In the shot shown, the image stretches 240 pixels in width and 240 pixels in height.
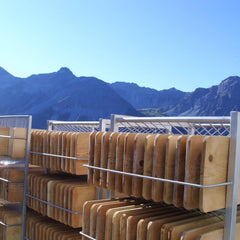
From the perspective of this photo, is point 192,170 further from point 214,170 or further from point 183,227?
point 183,227

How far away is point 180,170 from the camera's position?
219cm

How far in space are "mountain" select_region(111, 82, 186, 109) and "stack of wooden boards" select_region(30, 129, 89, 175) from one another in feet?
214

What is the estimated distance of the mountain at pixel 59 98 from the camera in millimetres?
54719

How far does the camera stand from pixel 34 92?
59844 mm

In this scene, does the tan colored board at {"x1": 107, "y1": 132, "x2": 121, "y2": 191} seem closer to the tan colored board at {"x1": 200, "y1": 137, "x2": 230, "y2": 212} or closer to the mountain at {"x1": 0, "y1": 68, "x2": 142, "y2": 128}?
the tan colored board at {"x1": 200, "y1": 137, "x2": 230, "y2": 212}

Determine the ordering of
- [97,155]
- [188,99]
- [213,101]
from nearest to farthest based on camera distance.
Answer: [97,155] < [213,101] < [188,99]

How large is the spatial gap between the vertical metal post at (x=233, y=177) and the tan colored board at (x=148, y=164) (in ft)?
1.92

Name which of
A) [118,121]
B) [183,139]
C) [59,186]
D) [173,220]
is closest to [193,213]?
[173,220]

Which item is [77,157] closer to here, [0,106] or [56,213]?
[56,213]

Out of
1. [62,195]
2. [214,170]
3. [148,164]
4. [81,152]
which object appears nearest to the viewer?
[214,170]

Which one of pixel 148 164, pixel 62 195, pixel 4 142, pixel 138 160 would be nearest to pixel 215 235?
pixel 148 164

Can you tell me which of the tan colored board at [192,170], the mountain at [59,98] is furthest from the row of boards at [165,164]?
the mountain at [59,98]

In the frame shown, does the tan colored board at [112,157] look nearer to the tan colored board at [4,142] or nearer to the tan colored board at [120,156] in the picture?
the tan colored board at [120,156]

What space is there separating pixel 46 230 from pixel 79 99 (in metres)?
54.2
